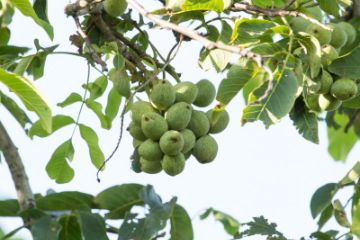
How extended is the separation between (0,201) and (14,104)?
943mm

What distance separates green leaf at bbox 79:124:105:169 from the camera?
2631mm

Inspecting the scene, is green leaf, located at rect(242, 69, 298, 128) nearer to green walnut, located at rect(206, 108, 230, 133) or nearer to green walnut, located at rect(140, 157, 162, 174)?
green walnut, located at rect(206, 108, 230, 133)

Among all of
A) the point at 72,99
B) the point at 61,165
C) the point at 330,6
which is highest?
the point at 330,6

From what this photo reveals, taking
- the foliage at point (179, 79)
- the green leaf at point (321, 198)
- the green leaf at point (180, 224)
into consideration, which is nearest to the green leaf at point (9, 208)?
the foliage at point (179, 79)

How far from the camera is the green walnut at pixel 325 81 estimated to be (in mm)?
2023

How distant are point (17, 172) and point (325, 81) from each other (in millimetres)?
791

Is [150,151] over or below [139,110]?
below

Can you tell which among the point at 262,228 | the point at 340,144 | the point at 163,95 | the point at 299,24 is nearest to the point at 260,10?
the point at 299,24

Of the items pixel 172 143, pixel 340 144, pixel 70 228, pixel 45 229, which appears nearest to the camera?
pixel 45 229

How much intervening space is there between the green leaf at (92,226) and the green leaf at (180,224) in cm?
18

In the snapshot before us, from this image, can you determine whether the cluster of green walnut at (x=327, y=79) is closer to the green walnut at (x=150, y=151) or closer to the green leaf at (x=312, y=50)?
the green leaf at (x=312, y=50)

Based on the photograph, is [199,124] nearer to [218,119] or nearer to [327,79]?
[218,119]

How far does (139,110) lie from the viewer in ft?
6.61

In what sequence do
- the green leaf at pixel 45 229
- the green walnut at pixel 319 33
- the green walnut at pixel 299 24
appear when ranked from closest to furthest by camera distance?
the green leaf at pixel 45 229 → the green walnut at pixel 319 33 → the green walnut at pixel 299 24
